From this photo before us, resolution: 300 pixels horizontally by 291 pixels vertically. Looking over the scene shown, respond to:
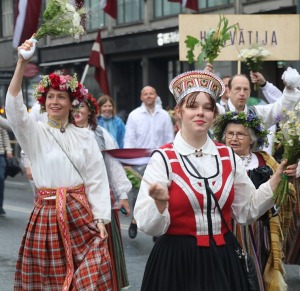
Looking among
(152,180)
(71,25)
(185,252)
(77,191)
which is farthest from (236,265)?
(71,25)

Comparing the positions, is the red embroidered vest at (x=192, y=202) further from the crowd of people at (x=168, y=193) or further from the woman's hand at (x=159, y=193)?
the woman's hand at (x=159, y=193)

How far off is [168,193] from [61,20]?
1.98 m

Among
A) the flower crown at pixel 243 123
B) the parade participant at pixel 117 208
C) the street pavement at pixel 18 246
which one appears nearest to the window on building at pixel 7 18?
the street pavement at pixel 18 246

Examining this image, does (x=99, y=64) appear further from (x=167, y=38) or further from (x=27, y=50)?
(x=27, y=50)

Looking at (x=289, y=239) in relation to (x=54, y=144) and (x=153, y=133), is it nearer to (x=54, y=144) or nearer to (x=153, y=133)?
(x=54, y=144)

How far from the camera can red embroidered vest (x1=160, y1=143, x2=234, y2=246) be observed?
4.29 metres

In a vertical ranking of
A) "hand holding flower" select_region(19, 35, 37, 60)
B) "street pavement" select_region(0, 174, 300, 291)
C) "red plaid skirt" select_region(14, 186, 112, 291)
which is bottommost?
"street pavement" select_region(0, 174, 300, 291)

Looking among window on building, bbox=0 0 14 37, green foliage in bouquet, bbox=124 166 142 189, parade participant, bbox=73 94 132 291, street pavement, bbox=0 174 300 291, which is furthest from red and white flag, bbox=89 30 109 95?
window on building, bbox=0 0 14 37

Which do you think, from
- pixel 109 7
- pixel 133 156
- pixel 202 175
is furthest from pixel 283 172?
pixel 109 7

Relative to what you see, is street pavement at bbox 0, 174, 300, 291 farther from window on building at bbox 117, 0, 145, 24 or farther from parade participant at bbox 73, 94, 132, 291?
window on building at bbox 117, 0, 145, 24

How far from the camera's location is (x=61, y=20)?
5.66m

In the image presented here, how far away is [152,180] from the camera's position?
4.25 metres

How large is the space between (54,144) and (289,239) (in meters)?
2.63

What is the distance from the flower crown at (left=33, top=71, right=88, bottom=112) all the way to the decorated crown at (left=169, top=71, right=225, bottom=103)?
1.56 m
